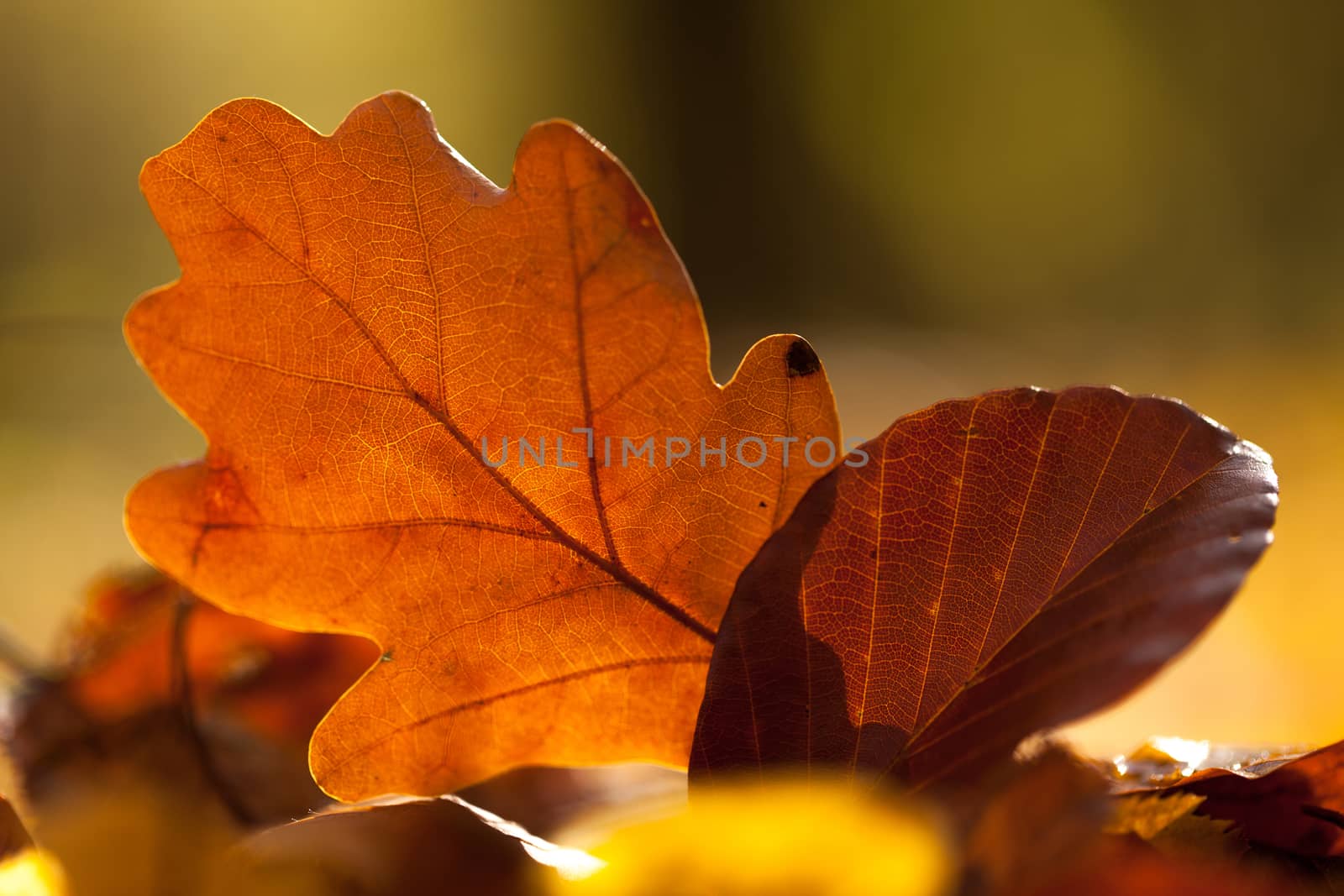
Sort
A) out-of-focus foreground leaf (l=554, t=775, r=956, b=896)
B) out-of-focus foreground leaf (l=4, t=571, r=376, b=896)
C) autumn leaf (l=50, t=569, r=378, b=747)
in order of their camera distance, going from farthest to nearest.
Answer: autumn leaf (l=50, t=569, r=378, b=747), out-of-focus foreground leaf (l=4, t=571, r=376, b=896), out-of-focus foreground leaf (l=554, t=775, r=956, b=896)

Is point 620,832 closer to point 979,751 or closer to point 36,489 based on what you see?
point 979,751

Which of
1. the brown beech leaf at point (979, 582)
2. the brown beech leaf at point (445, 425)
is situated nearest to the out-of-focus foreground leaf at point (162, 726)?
the brown beech leaf at point (445, 425)

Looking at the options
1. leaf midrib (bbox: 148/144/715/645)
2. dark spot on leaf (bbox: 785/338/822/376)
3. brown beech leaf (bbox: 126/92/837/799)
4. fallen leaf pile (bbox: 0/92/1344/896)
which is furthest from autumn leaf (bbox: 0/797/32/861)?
dark spot on leaf (bbox: 785/338/822/376)

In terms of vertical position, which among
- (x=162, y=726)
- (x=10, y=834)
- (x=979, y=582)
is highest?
(x=979, y=582)

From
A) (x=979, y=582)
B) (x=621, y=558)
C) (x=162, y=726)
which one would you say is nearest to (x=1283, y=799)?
(x=979, y=582)

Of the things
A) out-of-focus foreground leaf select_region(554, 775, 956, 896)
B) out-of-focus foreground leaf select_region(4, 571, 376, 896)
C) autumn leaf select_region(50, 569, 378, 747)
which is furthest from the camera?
autumn leaf select_region(50, 569, 378, 747)

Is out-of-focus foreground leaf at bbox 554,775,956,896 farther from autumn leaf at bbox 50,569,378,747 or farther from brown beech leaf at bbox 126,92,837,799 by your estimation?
autumn leaf at bbox 50,569,378,747

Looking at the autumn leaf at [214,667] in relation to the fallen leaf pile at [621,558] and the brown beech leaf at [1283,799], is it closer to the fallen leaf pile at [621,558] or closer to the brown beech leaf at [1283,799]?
the fallen leaf pile at [621,558]

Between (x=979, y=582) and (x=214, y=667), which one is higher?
(x=979, y=582)

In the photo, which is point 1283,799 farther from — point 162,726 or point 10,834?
point 162,726
